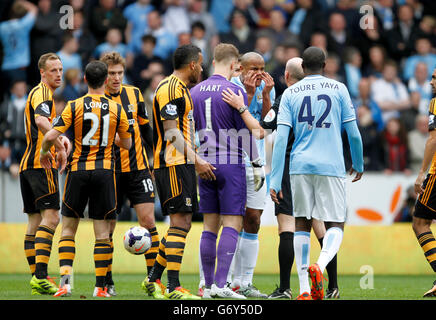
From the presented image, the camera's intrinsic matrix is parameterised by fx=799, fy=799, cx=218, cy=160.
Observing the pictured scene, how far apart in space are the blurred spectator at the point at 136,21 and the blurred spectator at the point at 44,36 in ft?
5.52

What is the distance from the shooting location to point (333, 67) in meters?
16.8

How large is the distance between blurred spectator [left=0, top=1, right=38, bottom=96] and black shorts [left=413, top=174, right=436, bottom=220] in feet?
30.5

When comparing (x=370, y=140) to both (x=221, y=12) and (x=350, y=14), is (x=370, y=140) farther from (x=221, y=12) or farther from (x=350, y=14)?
(x=221, y=12)

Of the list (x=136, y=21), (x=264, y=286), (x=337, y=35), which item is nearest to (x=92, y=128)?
(x=264, y=286)

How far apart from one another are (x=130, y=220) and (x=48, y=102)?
522 centimetres

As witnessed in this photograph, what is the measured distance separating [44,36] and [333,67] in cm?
603

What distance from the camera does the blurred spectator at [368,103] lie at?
16734mm

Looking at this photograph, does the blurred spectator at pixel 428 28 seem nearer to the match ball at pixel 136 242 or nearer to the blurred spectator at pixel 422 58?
the blurred spectator at pixel 422 58

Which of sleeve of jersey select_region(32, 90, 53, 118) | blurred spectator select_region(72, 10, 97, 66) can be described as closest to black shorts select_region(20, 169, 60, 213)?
sleeve of jersey select_region(32, 90, 53, 118)

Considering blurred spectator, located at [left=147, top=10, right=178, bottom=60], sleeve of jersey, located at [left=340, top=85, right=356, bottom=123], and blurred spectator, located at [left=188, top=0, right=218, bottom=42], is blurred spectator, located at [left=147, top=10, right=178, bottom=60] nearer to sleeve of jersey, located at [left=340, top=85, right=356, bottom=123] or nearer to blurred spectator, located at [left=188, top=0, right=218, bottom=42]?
blurred spectator, located at [left=188, top=0, right=218, bottom=42]

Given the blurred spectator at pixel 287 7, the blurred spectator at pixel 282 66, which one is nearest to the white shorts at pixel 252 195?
the blurred spectator at pixel 282 66

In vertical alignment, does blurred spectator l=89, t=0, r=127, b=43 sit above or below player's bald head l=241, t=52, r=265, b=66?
above

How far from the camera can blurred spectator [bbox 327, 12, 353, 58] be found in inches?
707
